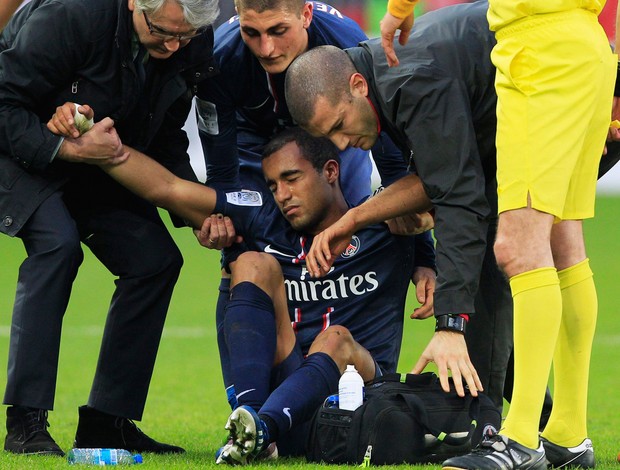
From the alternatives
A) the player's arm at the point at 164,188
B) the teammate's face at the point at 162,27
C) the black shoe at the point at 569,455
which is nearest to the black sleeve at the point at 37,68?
the teammate's face at the point at 162,27

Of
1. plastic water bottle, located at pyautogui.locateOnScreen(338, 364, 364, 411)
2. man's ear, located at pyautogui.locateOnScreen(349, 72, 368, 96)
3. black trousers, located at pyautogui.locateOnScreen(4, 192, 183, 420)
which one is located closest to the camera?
plastic water bottle, located at pyautogui.locateOnScreen(338, 364, 364, 411)

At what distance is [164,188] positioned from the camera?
5.65m

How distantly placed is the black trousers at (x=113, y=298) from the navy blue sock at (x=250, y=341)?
0.39 meters

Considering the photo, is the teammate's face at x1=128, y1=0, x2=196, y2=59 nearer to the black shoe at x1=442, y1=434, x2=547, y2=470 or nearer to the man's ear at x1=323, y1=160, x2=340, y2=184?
the man's ear at x1=323, y1=160, x2=340, y2=184

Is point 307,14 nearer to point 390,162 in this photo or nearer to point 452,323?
point 390,162

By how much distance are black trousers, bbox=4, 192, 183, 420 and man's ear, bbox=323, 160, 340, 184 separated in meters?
0.85

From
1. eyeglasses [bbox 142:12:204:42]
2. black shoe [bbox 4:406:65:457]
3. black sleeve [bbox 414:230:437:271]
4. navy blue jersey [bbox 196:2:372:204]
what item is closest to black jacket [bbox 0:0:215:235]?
eyeglasses [bbox 142:12:204:42]

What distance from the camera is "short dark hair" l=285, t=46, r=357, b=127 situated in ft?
16.3

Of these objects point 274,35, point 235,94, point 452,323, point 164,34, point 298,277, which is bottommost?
point 452,323

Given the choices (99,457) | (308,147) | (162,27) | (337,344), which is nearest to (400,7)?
(162,27)

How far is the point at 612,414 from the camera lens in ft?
22.2

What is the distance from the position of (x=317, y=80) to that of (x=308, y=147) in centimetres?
96

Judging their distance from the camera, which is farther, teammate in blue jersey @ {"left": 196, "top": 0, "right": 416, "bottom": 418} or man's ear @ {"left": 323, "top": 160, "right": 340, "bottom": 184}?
man's ear @ {"left": 323, "top": 160, "right": 340, "bottom": 184}

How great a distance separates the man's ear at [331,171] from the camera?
5953 mm
